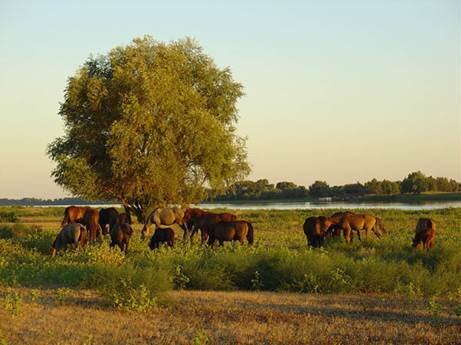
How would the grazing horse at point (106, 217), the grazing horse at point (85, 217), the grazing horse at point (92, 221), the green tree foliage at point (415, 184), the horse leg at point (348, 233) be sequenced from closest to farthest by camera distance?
the horse leg at point (348, 233) → the grazing horse at point (92, 221) → the grazing horse at point (85, 217) → the grazing horse at point (106, 217) → the green tree foliage at point (415, 184)

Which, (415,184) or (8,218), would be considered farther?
(415,184)

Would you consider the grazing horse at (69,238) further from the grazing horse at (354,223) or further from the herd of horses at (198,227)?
the grazing horse at (354,223)

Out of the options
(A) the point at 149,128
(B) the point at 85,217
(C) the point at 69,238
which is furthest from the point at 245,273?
(A) the point at 149,128

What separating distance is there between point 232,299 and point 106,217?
47.3ft

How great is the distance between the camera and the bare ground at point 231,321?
28.7ft

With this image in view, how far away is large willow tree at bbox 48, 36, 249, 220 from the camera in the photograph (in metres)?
31.1

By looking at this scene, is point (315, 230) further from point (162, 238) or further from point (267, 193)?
point (267, 193)

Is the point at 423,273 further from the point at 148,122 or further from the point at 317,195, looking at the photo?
the point at 317,195

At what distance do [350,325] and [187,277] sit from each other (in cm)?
456

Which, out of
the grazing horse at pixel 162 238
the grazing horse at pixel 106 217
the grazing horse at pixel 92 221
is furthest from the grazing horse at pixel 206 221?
the grazing horse at pixel 92 221

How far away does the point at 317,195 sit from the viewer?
118375 millimetres

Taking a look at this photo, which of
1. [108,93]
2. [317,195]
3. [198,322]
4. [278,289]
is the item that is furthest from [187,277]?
[317,195]

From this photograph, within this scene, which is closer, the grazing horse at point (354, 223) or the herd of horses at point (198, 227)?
the herd of horses at point (198, 227)

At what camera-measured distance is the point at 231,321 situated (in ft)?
32.1
